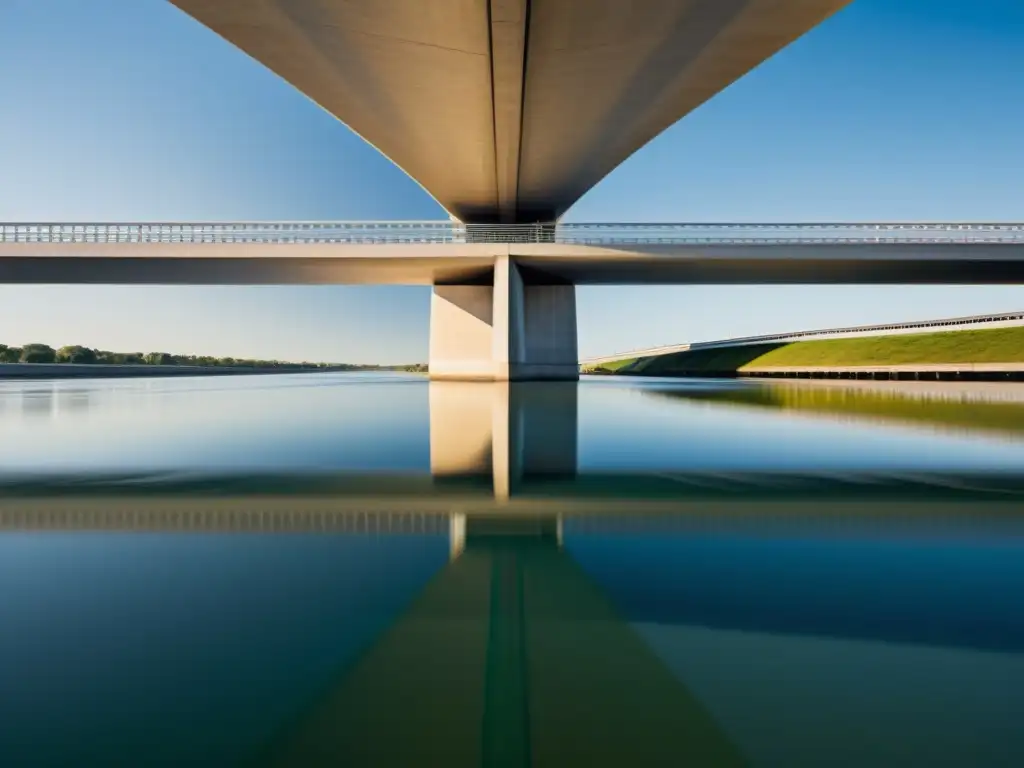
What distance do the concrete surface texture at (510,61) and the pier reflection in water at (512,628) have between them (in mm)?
15736

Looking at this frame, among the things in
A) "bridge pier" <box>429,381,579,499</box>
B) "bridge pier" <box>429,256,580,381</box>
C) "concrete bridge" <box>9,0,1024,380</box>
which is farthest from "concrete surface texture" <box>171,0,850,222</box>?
"bridge pier" <box>429,381,579,499</box>

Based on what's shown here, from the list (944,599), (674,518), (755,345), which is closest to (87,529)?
(674,518)

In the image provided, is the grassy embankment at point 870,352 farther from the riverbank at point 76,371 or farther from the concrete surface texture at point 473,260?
the riverbank at point 76,371

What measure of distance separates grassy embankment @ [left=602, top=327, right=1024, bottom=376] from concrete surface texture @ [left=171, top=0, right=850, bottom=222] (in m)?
A: 29.6

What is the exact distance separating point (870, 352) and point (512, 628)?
168 ft

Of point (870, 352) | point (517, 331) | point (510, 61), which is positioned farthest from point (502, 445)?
point (870, 352)

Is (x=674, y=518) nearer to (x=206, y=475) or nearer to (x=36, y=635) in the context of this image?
(x=36, y=635)

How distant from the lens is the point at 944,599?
2.40 meters

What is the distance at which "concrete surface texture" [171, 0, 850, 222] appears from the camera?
15.6 metres

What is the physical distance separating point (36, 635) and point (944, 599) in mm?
3584

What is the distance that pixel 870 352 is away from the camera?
44.7m

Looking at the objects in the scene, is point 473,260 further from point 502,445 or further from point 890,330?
point 890,330

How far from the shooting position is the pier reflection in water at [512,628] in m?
1.47

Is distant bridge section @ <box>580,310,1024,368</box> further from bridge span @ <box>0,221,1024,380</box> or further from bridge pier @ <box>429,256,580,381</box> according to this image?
bridge pier @ <box>429,256,580,381</box>
